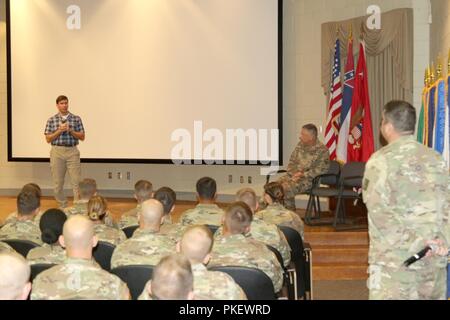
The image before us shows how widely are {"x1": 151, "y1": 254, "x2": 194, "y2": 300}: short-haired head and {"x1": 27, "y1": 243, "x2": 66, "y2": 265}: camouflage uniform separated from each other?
158 cm

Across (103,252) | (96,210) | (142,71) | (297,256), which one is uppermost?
(142,71)

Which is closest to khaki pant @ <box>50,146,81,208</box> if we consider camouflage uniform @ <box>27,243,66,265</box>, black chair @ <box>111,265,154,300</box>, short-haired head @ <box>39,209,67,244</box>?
short-haired head @ <box>39,209,67,244</box>

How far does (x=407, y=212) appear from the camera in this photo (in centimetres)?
338

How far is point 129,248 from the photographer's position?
391 cm

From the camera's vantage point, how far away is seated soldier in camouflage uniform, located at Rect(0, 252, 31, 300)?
101 inches

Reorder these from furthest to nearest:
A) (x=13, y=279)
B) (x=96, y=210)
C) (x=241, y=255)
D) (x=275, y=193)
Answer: (x=275, y=193), (x=96, y=210), (x=241, y=255), (x=13, y=279)

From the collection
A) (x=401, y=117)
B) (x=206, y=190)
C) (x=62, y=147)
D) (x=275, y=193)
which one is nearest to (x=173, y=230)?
(x=206, y=190)

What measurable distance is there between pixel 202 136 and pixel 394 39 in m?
3.24

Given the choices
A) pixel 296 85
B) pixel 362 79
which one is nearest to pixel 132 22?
pixel 296 85

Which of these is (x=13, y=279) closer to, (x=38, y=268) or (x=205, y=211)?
(x=38, y=268)

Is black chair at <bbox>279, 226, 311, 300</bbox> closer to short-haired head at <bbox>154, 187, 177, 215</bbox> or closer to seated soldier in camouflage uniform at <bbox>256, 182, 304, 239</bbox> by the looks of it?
seated soldier in camouflage uniform at <bbox>256, 182, 304, 239</bbox>

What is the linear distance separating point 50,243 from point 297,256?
77.2 inches

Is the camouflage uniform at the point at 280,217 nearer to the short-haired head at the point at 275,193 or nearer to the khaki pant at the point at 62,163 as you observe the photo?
the short-haired head at the point at 275,193

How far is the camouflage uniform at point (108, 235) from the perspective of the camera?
4.71 meters
